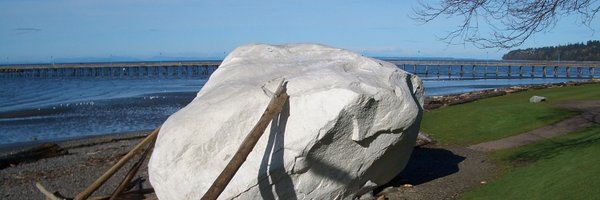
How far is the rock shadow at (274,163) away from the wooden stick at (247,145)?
8.6 inches

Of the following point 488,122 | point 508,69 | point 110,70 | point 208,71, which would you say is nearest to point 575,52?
point 508,69

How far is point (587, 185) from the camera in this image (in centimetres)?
840

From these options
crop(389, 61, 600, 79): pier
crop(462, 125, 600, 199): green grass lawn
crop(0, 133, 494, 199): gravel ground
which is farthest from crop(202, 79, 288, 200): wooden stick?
crop(389, 61, 600, 79): pier

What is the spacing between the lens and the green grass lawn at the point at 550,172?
850 cm

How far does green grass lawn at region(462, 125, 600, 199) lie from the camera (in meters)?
8.50

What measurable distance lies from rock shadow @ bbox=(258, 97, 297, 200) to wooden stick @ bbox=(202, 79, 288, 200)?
22 cm

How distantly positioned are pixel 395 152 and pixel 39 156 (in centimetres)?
1460

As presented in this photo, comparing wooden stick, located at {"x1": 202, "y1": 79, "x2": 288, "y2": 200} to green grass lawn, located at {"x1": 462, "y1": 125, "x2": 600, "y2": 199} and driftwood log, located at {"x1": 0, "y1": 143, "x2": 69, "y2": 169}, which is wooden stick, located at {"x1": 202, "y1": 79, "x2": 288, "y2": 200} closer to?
green grass lawn, located at {"x1": 462, "y1": 125, "x2": 600, "y2": 199}

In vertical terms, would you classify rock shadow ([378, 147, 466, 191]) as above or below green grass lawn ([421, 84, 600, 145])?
below

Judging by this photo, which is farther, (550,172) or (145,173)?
(145,173)

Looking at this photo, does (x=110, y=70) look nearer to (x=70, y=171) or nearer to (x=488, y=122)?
(x=70, y=171)

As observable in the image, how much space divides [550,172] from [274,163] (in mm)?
5139

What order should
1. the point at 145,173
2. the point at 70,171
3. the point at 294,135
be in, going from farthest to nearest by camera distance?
the point at 70,171
the point at 145,173
the point at 294,135

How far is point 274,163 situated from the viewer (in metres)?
7.55
